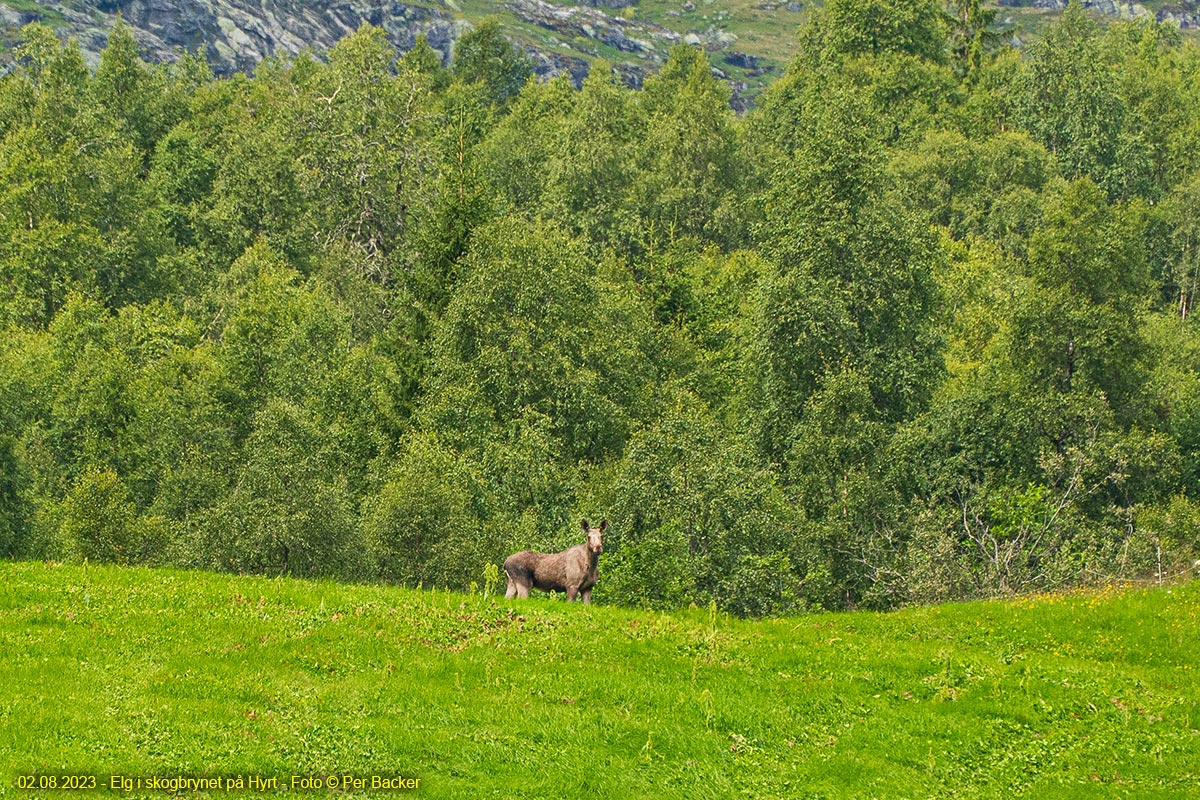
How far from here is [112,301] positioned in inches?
3656

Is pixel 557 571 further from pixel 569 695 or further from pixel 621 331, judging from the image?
pixel 621 331

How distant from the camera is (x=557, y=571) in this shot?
95.6 ft

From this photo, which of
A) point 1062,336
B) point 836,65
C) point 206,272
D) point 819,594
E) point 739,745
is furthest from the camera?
point 836,65

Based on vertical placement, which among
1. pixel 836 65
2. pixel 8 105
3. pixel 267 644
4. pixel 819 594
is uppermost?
pixel 836 65

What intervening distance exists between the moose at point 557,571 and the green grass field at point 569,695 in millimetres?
3192

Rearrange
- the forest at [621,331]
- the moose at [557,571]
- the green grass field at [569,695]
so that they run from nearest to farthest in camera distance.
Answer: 1. the green grass field at [569,695]
2. the moose at [557,571]
3. the forest at [621,331]

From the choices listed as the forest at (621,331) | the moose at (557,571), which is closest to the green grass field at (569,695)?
the moose at (557,571)

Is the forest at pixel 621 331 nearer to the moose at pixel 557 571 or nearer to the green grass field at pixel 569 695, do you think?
the moose at pixel 557 571

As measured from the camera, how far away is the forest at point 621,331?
52.7 meters

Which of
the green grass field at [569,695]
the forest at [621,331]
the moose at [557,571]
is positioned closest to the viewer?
the green grass field at [569,695]

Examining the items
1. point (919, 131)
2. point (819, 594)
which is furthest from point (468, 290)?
point (919, 131)

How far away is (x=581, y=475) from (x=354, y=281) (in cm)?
3548

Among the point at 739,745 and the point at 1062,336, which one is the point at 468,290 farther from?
the point at 739,745

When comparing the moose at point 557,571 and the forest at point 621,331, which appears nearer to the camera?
the moose at point 557,571
